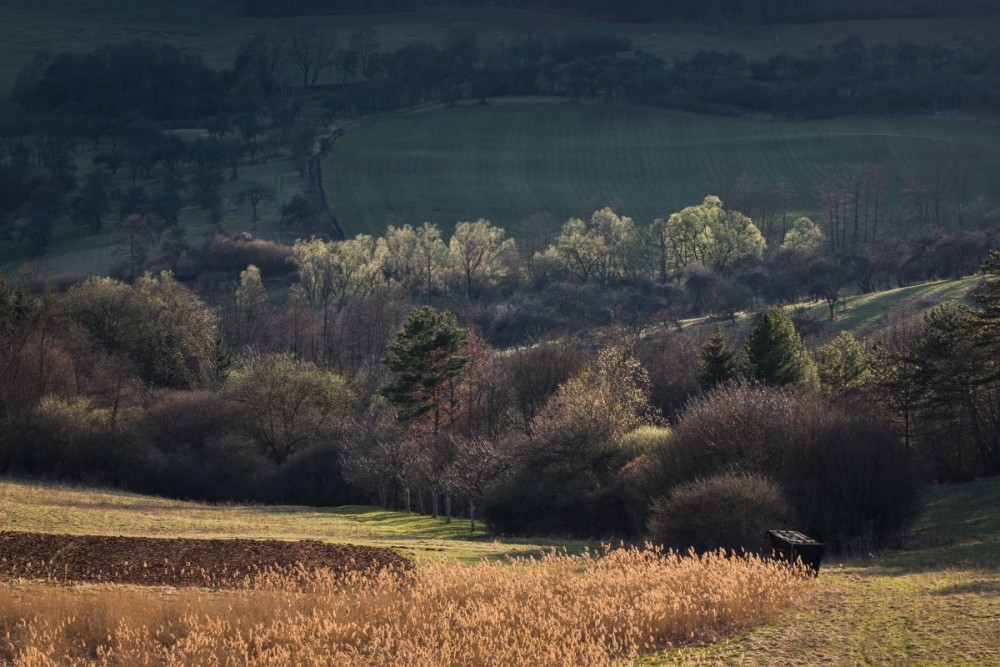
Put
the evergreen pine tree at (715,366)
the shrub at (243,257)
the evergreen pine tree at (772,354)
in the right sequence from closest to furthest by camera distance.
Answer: the evergreen pine tree at (772,354) < the evergreen pine tree at (715,366) < the shrub at (243,257)

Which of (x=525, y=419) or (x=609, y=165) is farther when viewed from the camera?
(x=609, y=165)

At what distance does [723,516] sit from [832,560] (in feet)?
12.0

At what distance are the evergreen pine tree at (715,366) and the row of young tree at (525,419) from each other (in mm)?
142

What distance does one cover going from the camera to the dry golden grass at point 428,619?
2352 cm

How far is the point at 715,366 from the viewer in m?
69.9

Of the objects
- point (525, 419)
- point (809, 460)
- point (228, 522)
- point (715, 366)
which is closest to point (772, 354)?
point (715, 366)

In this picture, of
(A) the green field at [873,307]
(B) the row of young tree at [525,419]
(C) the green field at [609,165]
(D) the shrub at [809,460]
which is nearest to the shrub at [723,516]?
(B) the row of young tree at [525,419]

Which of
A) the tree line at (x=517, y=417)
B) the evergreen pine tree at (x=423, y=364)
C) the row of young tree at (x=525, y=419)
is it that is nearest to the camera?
the row of young tree at (x=525, y=419)

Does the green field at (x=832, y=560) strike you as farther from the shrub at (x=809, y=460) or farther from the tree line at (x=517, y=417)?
the tree line at (x=517, y=417)

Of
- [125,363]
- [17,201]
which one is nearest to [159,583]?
[125,363]

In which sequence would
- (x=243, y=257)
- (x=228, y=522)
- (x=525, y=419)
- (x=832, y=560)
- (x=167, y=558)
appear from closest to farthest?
1. (x=167, y=558)
2. (x=832, y=560)
3. (x=228, y=522)
4. (x=525, y=419)
5. (x=243, y=257)

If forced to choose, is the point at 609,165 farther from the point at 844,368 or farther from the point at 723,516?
the point at 723,516

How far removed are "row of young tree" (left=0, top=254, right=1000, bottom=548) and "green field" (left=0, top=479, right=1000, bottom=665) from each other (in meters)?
3.07

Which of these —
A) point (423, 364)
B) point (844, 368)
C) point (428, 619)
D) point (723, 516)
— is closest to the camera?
point (428, 619)
